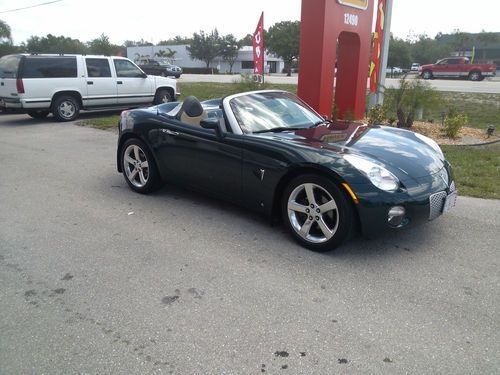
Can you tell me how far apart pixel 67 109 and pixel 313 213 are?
10.3 meters

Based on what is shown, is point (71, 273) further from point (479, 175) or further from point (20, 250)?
point (479, 175)

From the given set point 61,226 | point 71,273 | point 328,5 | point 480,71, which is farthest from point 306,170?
point 480,71

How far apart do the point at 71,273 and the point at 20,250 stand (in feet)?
2.60

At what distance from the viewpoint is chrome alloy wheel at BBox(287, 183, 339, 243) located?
3508 mm

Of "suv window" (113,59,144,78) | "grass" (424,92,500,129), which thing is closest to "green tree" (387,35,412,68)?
"grass" (424,92,500,129)

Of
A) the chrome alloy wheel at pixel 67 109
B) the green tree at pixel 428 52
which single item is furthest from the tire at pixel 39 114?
the green tree at pixel 428 52

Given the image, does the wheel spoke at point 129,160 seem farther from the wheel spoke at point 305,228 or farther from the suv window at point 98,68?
the suv window at point 98,68

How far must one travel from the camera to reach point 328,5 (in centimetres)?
850

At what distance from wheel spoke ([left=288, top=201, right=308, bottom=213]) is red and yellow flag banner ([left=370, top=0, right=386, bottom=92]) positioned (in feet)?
27.5

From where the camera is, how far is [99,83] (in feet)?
39.5

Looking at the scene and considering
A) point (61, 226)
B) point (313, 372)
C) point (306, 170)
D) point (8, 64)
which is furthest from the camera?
point (8, 64)

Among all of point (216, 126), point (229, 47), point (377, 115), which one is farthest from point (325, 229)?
point (229, 47)

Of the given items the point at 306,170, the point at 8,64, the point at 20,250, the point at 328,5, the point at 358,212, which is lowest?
the point at 20,250

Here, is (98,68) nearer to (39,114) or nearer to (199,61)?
(39,114)
